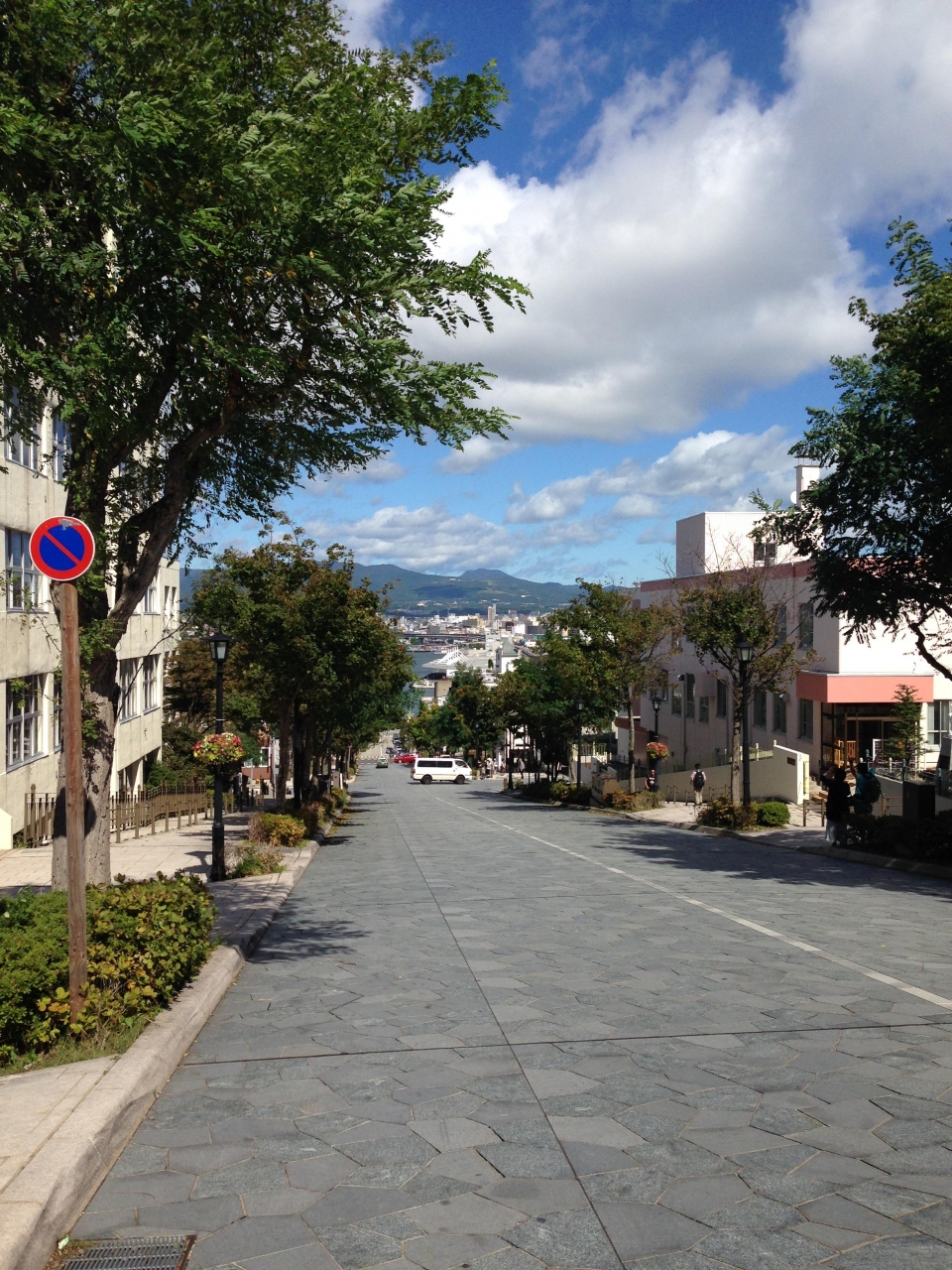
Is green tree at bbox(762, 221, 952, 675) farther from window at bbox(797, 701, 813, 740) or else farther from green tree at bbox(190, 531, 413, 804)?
window at bbox(797, 701, 813, 740)

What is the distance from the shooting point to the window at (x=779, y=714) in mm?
40562

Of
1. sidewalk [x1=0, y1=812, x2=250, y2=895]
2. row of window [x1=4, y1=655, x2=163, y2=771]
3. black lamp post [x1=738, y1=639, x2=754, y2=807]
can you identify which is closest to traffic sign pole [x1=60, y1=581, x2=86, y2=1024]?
sidewalk [x1=0, y1=812, x2=250, y2=895]

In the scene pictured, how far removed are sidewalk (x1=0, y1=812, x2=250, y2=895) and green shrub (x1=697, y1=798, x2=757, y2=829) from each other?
11966 mm

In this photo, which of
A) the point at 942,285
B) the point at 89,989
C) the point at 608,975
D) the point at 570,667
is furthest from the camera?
the point at 570,667

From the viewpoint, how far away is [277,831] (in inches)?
852

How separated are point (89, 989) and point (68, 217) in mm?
5360

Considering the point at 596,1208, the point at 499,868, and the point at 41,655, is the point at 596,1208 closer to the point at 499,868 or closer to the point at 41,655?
the point at 499,868

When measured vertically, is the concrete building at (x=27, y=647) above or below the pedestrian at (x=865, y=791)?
above

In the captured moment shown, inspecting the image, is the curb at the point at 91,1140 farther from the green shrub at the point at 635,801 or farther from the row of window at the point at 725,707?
the green shrub at the point at 635,801

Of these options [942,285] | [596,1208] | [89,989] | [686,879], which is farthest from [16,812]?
[596,1208]

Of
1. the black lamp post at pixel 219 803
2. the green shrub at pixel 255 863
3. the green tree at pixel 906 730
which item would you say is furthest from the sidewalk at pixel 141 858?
the green tree at pixel 906 730

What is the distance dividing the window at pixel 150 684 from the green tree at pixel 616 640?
15188mm

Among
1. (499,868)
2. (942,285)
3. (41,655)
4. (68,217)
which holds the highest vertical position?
(942,285)

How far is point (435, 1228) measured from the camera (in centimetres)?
430
